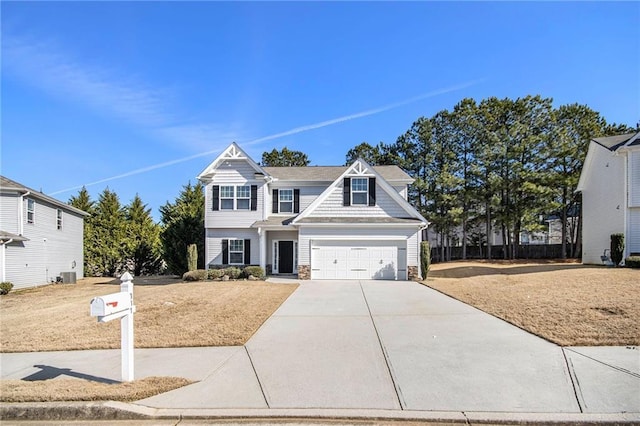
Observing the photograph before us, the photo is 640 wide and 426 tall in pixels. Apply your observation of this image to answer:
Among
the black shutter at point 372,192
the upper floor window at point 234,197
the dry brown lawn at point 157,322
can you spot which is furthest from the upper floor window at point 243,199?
the dry brown lawn at point 157,322

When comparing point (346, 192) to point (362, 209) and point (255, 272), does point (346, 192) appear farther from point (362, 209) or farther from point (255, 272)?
point (255, 272)

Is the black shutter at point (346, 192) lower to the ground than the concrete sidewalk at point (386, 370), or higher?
higher

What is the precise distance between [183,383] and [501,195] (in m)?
34.7

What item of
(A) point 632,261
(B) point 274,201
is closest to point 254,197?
(B) point 274,201

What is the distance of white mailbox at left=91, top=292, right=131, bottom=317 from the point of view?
15.2 ft

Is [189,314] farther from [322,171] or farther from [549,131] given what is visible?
[549,131]

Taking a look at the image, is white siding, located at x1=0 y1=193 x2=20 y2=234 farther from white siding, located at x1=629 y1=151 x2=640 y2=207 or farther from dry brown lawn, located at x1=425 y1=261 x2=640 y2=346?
white siding, located at x1=629 y1=151 x2=640 y2=207

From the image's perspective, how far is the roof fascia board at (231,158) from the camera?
20812 mm

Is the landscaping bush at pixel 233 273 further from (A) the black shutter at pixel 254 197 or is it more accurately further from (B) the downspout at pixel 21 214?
(B) the downspout at pixel 21 214

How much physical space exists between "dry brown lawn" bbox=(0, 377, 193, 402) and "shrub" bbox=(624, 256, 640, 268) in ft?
67.9

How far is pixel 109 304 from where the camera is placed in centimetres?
475

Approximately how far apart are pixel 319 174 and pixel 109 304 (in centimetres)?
1906

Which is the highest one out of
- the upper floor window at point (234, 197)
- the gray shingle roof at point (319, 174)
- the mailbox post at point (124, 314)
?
the gray shingle roof at point (319, 174)

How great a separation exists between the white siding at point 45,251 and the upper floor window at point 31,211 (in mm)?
227
